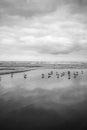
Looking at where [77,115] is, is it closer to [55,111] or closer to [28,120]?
[55,111]

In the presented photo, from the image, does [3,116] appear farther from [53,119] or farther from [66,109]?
[66,109]

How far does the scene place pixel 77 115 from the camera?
7.89 meters

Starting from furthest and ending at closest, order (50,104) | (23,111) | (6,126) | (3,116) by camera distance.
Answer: (50,104) → (23,111) → (3,116) → (6,126)

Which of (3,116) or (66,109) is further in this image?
(66,109)

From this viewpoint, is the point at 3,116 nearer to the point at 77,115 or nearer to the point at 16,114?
the point at 16,114

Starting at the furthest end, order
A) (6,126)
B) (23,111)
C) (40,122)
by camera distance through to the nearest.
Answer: (23,111) < (40,122) < (6,126)

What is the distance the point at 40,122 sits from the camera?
711cm

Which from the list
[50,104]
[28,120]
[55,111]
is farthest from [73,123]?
[50,104]

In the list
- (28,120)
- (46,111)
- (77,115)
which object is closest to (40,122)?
(28,120)

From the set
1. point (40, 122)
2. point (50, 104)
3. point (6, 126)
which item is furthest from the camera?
point (50, 104)

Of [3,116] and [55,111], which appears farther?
[55,111]

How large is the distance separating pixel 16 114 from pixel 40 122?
2.06 metres

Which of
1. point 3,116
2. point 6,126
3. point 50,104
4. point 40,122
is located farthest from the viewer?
point 50,104

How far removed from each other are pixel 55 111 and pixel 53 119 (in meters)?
1.26
